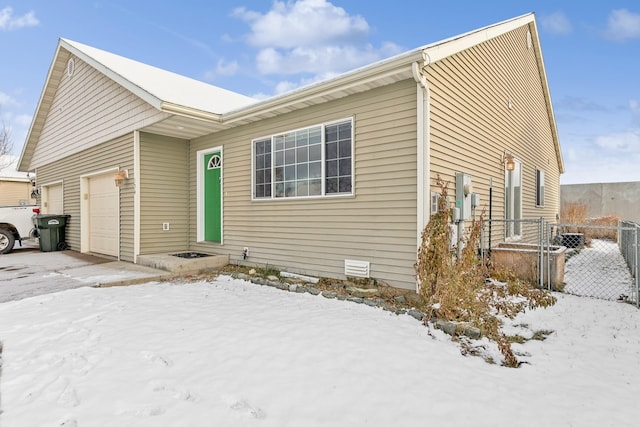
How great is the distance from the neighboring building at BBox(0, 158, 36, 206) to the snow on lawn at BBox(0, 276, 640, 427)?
17.4 metres

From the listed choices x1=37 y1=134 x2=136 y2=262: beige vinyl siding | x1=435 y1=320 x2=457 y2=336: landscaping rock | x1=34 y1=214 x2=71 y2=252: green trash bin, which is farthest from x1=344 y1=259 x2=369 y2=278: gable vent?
x1=34 y1=214 x2=71 y2=252: green trash bin

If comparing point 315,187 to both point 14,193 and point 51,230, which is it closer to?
point 51,230

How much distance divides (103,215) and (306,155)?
6.18 meters

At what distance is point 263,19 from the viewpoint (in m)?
11.9

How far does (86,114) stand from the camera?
9312mm

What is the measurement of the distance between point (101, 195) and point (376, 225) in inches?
302

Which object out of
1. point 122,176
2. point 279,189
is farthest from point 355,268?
point 122,176

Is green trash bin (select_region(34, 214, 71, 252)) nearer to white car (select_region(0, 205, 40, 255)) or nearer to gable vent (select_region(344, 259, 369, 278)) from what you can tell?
white car (select_region(0, 205, 40, 255))

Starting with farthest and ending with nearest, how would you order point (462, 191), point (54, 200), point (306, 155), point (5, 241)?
1. point (54, 200)
2. point (5, 241)
3. point (306, 155)
4. point (462, 191)

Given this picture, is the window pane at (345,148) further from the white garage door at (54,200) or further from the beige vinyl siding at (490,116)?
the white garage door at (54,200)

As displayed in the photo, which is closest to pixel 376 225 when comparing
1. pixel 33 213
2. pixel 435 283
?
pixel 435 283

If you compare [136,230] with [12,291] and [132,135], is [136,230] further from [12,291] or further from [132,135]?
[12,291]

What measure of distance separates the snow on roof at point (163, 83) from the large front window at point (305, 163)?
157 cm

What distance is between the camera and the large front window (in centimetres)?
554
